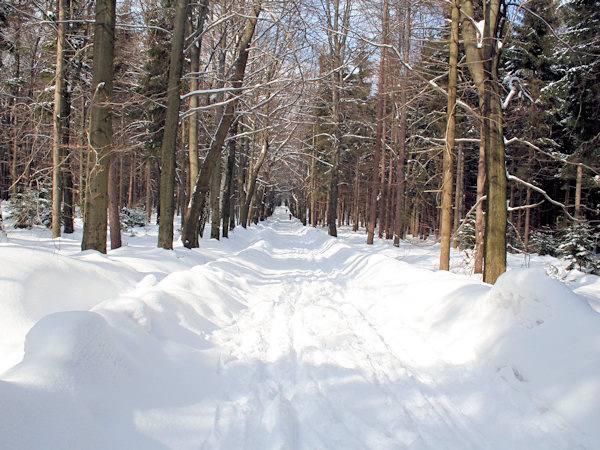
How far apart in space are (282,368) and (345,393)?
2.72 feet

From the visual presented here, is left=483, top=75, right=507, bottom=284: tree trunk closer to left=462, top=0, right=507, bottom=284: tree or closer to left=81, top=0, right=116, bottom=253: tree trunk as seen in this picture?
left=462, top=0, right=507, bottom=284: tree

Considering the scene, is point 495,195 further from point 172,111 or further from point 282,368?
point 172,111

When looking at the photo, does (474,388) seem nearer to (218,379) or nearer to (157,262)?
(218,379)

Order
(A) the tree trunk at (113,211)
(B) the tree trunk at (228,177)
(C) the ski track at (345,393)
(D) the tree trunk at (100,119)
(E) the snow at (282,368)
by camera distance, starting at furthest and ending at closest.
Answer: (B) the tree trunk at (228,177), (A) the tree trunk at (113,211), (D) the tree trunk at (100,119), (C) the ski track at (345,393), (E) the snow at (282,368)

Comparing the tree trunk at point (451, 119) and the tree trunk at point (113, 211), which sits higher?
the tree trunk at point (451, 119)

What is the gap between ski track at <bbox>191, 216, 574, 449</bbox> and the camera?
2674 millimetres

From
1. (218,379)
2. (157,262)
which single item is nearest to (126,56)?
(157,262)

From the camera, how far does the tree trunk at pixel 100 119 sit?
7000mm

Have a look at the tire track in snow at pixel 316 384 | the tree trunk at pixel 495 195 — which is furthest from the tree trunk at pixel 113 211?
the tree trunk at pixel 495 195

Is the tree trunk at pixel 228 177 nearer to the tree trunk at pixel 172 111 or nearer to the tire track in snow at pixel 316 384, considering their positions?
the tree trunk at pixel 172 111

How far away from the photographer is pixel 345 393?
3273 mm

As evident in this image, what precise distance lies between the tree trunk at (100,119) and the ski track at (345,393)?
407 centimetres

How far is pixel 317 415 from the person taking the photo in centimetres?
292

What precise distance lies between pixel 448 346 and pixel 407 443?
2193mm
